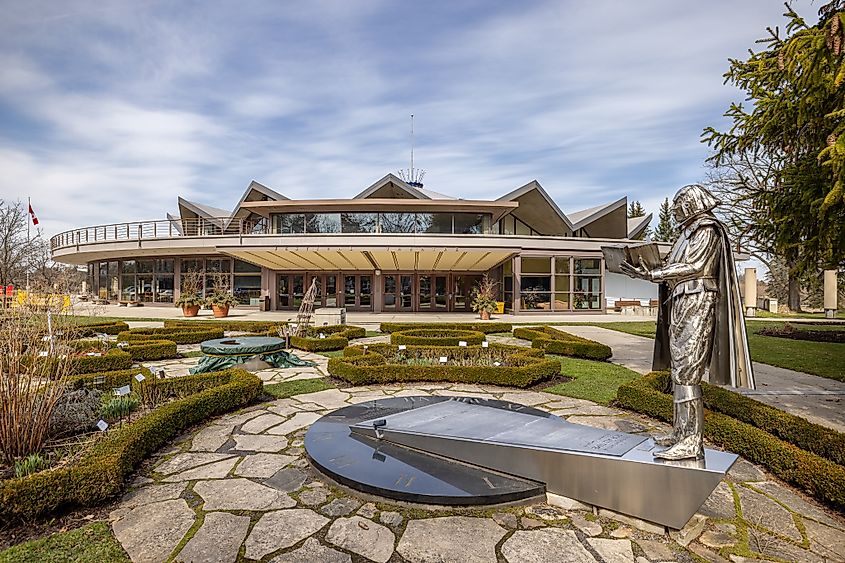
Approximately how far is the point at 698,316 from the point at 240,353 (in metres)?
7.97

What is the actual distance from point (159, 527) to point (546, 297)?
23.8m

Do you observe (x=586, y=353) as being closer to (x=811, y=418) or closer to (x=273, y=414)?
(x=811, y=418)

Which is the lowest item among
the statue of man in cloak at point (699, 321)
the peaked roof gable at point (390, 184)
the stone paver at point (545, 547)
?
the stone paver at point (545, 547)

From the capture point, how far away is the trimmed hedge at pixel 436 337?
1183cm

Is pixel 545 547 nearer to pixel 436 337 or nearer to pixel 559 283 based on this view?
pixel 436 337

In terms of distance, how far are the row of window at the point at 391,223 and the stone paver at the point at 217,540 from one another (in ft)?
70.8

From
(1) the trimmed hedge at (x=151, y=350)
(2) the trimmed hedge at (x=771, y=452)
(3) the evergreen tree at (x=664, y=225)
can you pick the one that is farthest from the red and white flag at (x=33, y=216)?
(3) the evergreen tree at (x=664, y=225)

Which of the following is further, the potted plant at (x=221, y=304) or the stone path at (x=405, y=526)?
the potted plant at (x=221, y=304)

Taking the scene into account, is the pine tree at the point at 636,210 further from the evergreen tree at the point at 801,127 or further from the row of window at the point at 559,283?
the evergreen tree at the point at 801,127

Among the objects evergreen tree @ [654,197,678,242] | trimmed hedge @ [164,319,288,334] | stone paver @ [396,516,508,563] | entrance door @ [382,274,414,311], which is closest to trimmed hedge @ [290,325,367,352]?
trimmed hedge @ [164,319,288,334]

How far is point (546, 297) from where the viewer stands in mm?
25438

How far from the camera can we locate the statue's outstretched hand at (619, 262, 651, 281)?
133 inches

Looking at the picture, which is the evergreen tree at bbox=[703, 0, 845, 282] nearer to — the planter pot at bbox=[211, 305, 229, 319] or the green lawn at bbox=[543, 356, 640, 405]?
the green lawn at bbox=[543, 356, 640, 405]

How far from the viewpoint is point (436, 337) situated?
41.9 feet
